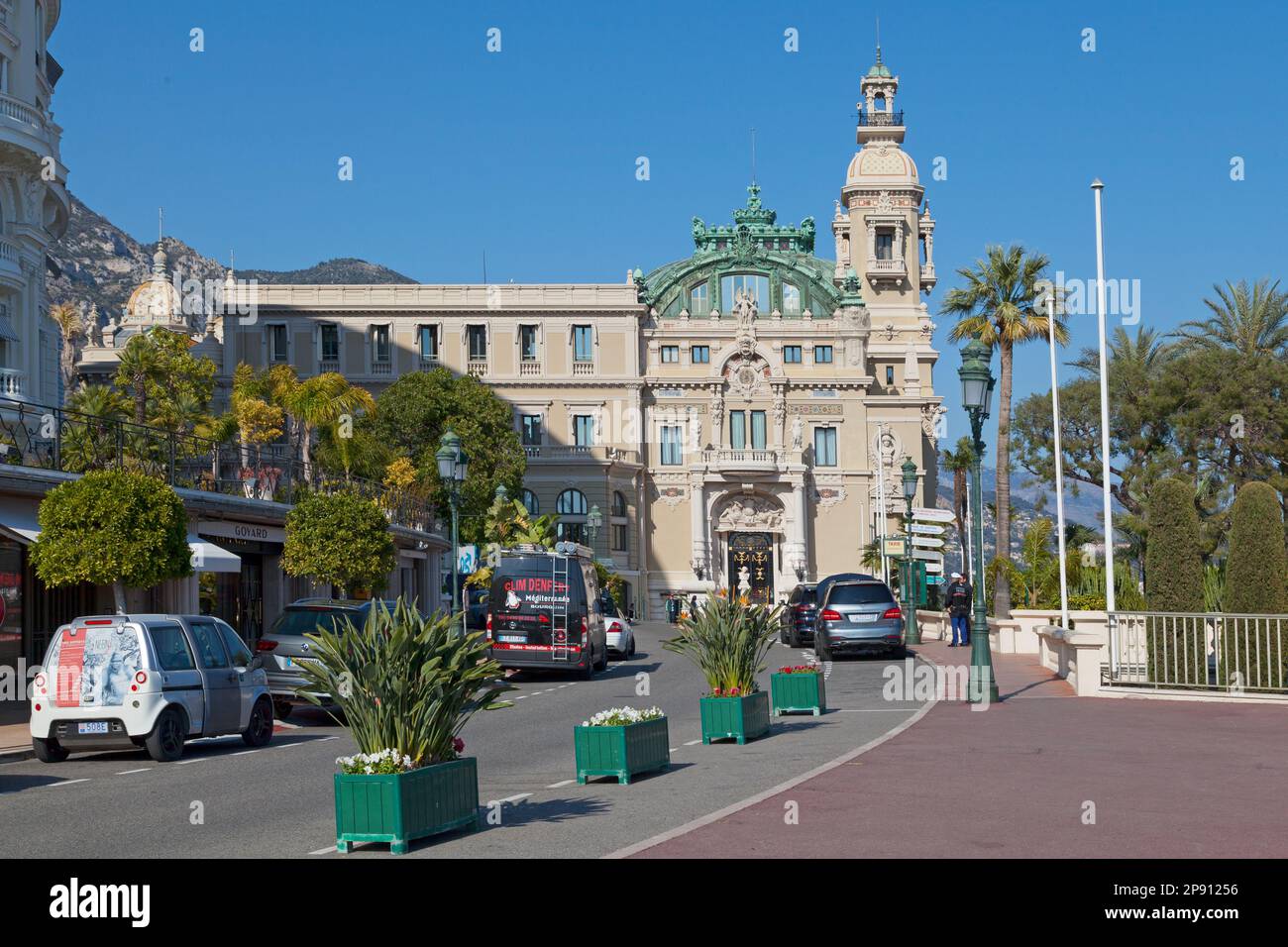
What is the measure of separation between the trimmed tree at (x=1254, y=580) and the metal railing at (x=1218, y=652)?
14 mm

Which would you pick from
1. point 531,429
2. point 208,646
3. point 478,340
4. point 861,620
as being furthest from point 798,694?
point 478,340

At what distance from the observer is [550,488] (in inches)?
3270

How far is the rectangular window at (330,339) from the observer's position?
276 feet

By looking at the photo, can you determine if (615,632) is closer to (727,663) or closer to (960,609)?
(960,609)

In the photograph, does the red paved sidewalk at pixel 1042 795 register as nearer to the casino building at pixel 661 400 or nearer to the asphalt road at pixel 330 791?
the asphalt road at pixel 330 791

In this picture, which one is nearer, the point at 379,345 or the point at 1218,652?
the point at 1218,652

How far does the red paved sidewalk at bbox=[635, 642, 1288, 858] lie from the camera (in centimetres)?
1030

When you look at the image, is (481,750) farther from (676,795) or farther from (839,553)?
(839,553)

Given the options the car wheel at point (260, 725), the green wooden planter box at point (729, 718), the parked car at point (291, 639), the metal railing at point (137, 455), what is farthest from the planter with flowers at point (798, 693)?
the metal railing at point (137, 455)

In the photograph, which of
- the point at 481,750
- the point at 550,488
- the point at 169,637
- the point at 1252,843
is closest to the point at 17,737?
A: the point at 169,637

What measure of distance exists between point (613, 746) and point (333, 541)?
19616 mm

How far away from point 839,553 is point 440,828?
7515cm

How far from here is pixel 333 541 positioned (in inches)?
1299

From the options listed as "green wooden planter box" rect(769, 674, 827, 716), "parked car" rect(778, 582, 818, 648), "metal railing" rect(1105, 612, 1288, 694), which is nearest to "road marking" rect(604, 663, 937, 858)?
"green wooden planter box" rect(769, 674, 827, 716)
